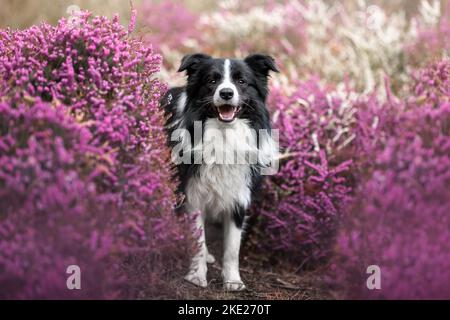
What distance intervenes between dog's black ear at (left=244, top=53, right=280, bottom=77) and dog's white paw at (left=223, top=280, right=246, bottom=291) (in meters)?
1.74

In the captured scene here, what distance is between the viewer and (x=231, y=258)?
14.9 feet

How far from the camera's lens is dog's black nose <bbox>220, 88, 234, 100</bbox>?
13.8 ft

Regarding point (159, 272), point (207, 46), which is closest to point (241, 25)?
point (207, 46)

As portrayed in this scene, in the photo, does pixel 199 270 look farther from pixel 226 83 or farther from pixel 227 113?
pixel 226 83

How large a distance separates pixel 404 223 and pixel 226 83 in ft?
5.94

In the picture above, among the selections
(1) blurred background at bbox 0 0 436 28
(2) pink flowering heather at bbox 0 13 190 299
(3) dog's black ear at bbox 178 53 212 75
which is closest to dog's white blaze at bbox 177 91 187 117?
(3) dog's black ear at bbox 178 53 212 75

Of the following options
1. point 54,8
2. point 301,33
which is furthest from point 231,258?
point 54,8

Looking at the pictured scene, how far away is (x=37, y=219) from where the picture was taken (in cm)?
293

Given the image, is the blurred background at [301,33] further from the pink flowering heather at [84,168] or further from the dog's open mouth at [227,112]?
the pink flowering heather at [84,168]

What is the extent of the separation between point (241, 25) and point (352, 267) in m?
7.37

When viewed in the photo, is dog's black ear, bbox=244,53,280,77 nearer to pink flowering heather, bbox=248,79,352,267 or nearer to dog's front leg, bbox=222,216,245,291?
pink flowering heather, bbox=248,79,352,267

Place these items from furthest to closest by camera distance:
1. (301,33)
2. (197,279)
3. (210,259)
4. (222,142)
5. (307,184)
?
(301,33)
(210,259)
(307,184)
(222,142)
(197,279)

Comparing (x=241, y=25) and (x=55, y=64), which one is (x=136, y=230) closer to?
(x=55, y=64)

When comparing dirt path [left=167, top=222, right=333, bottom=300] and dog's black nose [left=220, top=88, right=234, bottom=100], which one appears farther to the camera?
dog's black nose [left=220, top=88, right=234, bottom=100]
